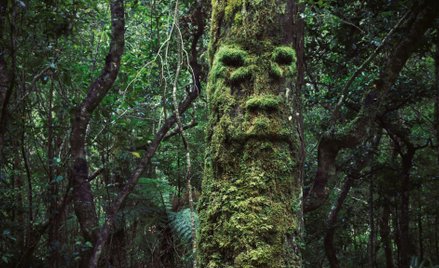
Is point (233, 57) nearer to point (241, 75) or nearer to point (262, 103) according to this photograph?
point (241, 75)

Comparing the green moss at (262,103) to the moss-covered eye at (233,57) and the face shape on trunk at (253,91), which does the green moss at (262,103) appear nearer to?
the face shape on trunk at (253,91)

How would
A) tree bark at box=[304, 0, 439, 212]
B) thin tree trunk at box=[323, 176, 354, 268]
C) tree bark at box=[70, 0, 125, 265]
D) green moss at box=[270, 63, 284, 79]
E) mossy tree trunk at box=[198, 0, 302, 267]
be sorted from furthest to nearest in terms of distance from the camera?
thin tree trunk at box=[323, 176, 354, 268] < tree bark at box=[70, 0, 125, 265] < tree bark at box=[304, 0, 439, 212] < green moss at box=[270, 63, 284, 79] < mossy tree trunk at box=[198, 0, 302, 267]

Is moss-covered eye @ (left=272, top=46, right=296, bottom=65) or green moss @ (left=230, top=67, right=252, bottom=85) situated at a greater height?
moss-covered eye @ (left=272, top=46, right=296, bottom=65)

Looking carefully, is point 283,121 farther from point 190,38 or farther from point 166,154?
point 166,154

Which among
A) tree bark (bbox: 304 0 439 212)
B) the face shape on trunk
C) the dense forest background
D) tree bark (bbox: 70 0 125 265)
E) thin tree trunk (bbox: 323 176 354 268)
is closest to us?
the face shape on trunk

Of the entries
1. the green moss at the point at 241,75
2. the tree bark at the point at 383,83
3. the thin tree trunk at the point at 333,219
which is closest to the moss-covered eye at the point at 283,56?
the green moss at the point at 241,75

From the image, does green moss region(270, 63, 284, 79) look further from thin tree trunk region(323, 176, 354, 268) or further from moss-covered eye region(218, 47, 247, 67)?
thin tree trunk region(323, 176, 354, 268)

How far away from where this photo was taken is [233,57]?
211 centimetres

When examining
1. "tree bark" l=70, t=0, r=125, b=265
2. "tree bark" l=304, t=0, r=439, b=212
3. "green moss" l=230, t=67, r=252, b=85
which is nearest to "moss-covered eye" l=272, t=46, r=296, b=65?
"green moss" l=230, t=67, r=252, b=85

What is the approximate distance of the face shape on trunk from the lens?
1964 millimetres

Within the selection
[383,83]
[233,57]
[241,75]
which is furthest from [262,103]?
[383,83]

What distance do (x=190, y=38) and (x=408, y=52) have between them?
10.2 ft

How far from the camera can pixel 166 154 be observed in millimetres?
8391

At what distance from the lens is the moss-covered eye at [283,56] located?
2.11m
